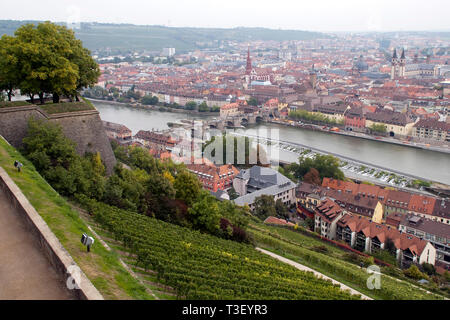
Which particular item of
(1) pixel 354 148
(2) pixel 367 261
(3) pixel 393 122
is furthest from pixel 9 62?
(3) pixel 393 122

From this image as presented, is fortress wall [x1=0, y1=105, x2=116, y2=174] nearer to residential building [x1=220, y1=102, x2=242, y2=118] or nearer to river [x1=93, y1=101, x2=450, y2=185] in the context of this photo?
river [x1=93, y1=101, x2=450, y2=185]

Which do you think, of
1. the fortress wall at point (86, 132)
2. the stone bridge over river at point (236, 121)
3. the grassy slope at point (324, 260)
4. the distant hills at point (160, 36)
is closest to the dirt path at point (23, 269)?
the fortress wall at point (86, 132)

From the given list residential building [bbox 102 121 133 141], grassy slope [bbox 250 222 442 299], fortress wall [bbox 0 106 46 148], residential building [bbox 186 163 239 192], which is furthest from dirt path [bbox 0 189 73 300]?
residential building [bbox 102 121 133 141]

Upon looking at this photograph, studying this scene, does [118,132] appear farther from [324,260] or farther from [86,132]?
[324,260]

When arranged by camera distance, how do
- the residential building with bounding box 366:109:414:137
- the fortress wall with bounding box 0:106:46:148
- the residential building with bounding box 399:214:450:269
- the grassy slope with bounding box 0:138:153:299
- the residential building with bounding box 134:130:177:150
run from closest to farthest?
the grassy slope with bounding box 0:138:153:299 → the fortress wall with bounding box 0:106:46:148 → the residential building with bounding box 399:214:450:269 → the residential building with bounding box 134:130:177:150 → the residential building with bounding box 366:109:414:137

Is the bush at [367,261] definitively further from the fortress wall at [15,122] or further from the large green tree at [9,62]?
the large green tree at [9,62]
